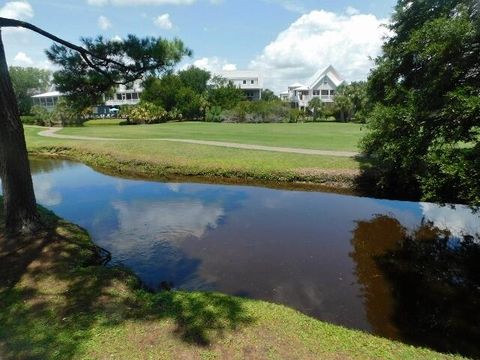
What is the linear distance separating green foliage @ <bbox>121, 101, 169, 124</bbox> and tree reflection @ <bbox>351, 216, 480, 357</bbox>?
4742 centimetres

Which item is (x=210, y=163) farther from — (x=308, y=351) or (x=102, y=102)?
(x=308, y=351)

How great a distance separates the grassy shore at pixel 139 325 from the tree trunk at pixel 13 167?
148 cm

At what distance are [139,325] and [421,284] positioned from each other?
675cm

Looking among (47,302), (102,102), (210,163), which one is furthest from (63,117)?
(47,302)

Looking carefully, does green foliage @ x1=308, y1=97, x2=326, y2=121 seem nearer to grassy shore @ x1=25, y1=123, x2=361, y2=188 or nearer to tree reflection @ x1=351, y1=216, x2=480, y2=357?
grassy shore @ x1=25, y1=123, x2=361, y2=188

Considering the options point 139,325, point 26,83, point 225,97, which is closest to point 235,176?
point 139,325

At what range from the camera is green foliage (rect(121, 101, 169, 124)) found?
55.1 metres

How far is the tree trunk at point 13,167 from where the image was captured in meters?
8.38

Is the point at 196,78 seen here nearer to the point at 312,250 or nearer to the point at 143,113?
the point at 143,113

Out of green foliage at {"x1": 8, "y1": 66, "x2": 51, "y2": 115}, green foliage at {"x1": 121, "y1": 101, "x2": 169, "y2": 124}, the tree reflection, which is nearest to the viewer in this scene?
the tree reflection

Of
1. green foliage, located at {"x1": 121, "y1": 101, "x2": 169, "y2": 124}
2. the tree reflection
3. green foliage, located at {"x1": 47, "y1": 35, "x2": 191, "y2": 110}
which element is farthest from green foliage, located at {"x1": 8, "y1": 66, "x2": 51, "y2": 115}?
the tree reflection

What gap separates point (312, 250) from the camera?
10773 millimetres

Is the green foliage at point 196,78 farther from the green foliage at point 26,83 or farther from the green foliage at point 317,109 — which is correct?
the green foliage at point 26,83

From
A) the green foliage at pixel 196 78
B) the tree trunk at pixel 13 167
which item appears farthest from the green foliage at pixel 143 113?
the tree trunk at pixel 13 167
